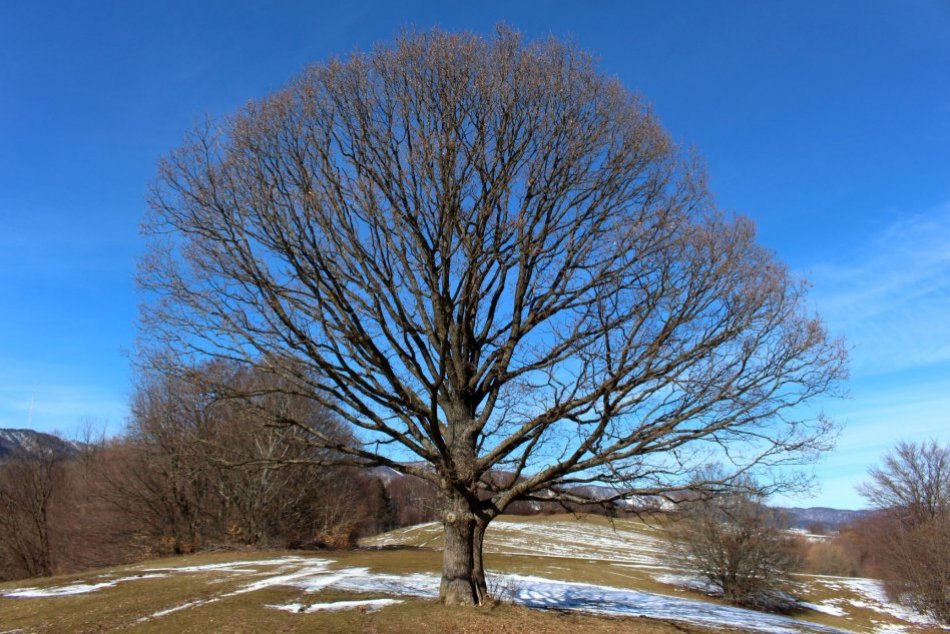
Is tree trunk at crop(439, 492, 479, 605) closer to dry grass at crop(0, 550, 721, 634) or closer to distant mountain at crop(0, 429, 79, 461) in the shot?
dry grass at crop(0, 550, 721, 634)

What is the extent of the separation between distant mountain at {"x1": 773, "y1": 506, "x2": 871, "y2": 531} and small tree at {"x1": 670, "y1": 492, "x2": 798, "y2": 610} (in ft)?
4.46

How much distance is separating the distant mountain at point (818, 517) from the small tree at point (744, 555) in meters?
1.36

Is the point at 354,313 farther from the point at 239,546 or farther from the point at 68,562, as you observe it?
the point at 68,562

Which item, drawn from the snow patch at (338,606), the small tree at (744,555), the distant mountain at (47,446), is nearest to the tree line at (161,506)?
the distant mountain at (47,446)

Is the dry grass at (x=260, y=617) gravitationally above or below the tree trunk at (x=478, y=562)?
below

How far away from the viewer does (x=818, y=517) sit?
470 ft

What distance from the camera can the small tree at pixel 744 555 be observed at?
102ft

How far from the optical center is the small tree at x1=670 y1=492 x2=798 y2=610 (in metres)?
31.2

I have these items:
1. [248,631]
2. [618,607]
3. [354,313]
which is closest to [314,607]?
[248,631]

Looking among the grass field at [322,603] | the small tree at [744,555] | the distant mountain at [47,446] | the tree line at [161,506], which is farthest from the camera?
the distant mountain at [47,446]

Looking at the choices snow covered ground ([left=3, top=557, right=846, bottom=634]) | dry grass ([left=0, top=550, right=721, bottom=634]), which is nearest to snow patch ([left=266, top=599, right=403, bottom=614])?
snow covered ground ([left=3, top=557, right=846, bottom=634])

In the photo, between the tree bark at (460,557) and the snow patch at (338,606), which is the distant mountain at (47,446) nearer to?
the snow patch at (338,606)

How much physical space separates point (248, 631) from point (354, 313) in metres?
5.64

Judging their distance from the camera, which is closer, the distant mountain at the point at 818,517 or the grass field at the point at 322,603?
the grass field at the point at 322,603
